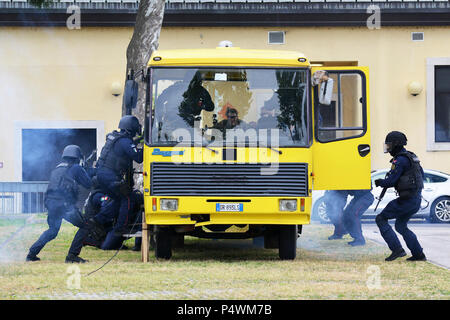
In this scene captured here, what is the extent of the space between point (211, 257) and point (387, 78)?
13249 mm

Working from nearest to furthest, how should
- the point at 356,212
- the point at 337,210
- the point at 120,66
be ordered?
1. the point at 356,212
2. the point at 337,210
3. the point at 120,66

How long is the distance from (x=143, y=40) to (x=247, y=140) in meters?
6.01

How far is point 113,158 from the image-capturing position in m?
12.7

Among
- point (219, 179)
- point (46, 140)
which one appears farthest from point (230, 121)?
point (46, 140)

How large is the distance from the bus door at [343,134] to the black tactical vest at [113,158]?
108 inches

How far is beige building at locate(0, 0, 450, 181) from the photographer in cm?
2442

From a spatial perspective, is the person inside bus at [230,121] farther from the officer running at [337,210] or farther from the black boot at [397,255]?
the officer running at [337,210]

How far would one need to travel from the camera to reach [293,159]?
A: 1186 cm

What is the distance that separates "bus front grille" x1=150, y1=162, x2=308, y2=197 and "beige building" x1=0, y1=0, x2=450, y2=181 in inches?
510

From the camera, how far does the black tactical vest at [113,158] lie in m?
12.7

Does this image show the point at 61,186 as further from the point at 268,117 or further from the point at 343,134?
the point at 343,134

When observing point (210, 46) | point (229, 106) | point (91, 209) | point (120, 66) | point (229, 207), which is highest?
point (210, 46)

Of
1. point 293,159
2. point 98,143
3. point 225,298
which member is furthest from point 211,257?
point 98,143

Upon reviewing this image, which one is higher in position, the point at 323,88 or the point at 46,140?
the point at 323,88
